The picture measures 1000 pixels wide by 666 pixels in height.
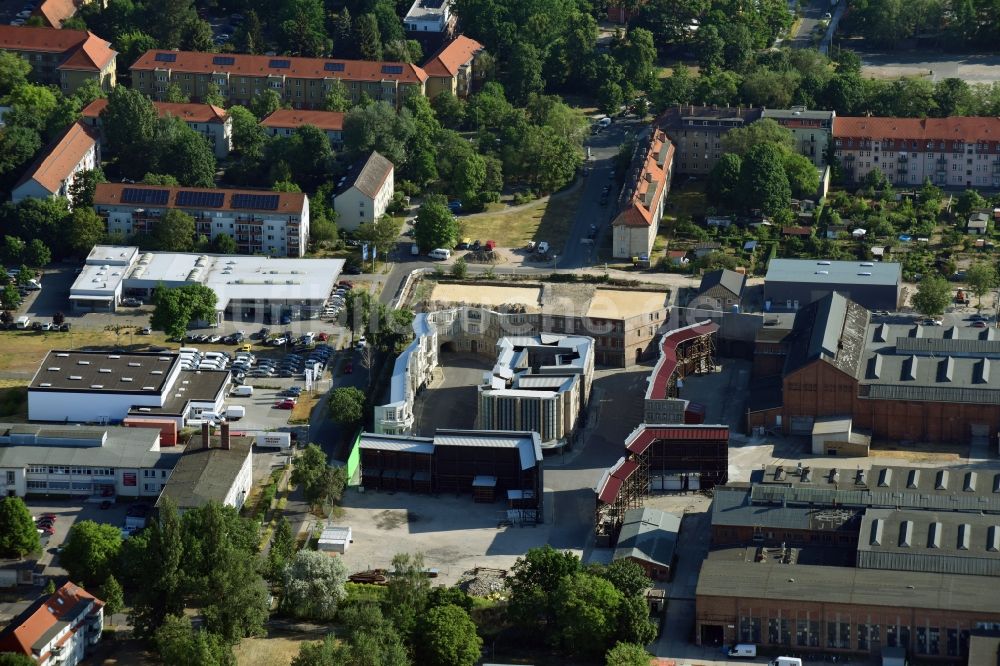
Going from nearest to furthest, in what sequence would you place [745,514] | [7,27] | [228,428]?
[745,514] < [228,428] < [7,27]

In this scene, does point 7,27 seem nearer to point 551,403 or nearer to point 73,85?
point 73,85

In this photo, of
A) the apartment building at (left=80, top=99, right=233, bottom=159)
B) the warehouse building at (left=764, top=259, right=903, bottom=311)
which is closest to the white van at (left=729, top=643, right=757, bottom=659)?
the warehouse building at (left=764, top=259, right=903, bottom=311)

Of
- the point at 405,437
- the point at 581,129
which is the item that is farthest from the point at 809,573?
the point at 581,129

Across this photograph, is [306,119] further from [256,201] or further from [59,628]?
[59,628]

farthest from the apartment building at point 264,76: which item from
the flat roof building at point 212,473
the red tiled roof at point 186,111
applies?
the flat roof building at point 212,473

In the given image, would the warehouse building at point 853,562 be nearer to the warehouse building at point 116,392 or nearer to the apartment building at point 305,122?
the warehouse building at point 116,392

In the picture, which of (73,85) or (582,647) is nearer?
(582,647)

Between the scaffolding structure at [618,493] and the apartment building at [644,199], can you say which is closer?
the scaffolding structure at [618,493]

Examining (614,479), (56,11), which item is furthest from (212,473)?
(56,11)
